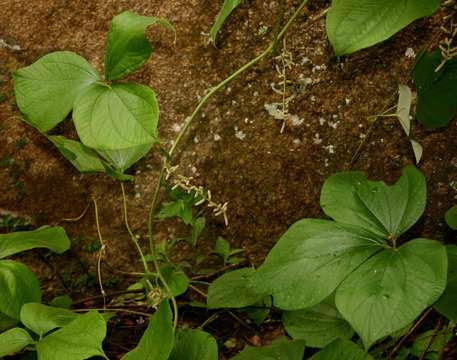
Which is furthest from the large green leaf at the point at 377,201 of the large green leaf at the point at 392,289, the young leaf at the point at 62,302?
the young leaf at the point at 62,302

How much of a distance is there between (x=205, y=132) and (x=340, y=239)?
57cm

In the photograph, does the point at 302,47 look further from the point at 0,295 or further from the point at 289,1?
the point at 0,295

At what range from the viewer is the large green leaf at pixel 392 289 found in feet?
3.10

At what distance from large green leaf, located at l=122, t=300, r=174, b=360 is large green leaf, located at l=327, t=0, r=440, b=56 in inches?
22.6

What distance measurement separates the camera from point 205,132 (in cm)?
153

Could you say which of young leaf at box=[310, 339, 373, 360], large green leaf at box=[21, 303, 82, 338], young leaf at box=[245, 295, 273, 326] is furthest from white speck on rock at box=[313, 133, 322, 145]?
large green leaf at box=[21, 303, 82, 338]

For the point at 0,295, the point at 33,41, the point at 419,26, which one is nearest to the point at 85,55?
the point at 33,41

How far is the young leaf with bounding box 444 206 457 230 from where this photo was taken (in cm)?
137

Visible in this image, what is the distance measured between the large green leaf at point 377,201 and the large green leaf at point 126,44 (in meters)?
0.54

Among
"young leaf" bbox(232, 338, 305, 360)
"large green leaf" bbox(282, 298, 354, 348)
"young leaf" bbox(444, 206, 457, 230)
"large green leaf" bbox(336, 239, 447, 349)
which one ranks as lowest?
"large green leaf" bbox(282, 298, 354, 348)

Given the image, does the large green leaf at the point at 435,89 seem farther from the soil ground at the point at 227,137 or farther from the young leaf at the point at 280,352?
the young leaf at the point at 280,352

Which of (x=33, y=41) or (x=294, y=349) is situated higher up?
(x=33, y=41)

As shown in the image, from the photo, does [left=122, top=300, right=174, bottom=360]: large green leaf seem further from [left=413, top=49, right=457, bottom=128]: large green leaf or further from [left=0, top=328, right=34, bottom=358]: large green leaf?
[left=413, top=49, right=457, bottom=128]: large green leaf

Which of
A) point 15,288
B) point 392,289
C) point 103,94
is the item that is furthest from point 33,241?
point 392,289
